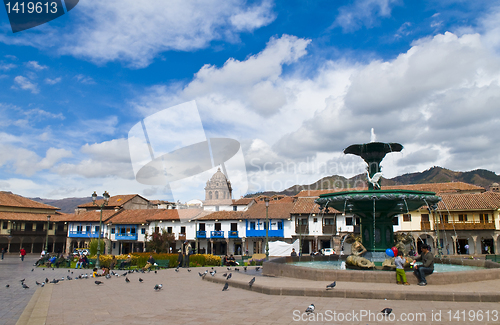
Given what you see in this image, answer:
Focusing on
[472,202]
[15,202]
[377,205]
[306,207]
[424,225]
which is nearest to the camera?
[377,205]

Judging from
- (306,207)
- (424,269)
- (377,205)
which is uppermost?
(306,207)

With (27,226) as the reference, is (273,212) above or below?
above

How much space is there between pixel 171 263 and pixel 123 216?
3333 centimetres

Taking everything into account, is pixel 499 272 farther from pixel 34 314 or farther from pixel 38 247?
pixel 38 247

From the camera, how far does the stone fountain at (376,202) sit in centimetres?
1215

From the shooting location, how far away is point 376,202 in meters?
12.5

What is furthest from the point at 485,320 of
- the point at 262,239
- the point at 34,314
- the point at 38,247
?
the point at 38,247

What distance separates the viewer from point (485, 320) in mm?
5852

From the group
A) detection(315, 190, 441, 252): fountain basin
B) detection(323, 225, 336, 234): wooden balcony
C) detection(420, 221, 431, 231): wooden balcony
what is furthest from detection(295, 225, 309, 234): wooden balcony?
detection(315, 190, 441, 252): fountain basin

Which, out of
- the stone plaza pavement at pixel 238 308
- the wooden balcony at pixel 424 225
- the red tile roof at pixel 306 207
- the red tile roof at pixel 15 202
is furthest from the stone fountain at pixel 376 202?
the red tile roof at pixel 15 202

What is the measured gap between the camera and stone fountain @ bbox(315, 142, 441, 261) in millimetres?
12148

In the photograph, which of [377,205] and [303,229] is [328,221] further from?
[377,205]

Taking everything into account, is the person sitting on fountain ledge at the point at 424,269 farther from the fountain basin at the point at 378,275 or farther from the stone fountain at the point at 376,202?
the stone fountain at the point at 376,202

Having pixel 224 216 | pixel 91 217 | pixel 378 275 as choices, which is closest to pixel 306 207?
pixel 224 216
